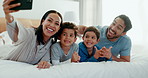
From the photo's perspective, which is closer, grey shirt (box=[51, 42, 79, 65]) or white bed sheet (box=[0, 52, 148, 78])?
white bed sheet (box=[0, 52, 148, 78])

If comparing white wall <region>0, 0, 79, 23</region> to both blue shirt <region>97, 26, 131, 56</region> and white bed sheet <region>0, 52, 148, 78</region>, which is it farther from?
white bed sheet <region>0, 52, 148, 78</region>

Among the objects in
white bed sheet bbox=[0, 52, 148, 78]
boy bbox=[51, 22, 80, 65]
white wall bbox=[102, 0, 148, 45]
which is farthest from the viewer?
white wall bbox=[102, 0, 148, 45]

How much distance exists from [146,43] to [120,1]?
908mm

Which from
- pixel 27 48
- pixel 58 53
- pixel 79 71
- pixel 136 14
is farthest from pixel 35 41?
pixel 136 14

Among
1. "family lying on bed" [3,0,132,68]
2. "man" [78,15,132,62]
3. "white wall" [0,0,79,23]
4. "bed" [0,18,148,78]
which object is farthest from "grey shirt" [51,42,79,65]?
"white wall" [0,0,79,23]

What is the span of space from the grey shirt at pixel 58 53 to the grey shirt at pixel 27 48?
0.13ft

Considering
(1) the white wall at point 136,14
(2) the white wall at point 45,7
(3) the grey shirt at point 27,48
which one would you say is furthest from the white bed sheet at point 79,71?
(2) the white wall at point 45,7

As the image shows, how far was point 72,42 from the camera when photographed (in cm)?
137

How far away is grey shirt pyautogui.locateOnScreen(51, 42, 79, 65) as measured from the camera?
1256 millimetres

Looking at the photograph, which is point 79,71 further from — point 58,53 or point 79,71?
point 58,53

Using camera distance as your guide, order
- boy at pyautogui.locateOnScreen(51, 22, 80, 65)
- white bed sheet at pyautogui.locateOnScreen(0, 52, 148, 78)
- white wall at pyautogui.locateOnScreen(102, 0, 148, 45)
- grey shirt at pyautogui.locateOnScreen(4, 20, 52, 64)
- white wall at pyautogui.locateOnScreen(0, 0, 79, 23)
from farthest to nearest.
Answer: white wall at pyautogui.locateOnScreen(0, 0, 79, 23)
white wall at pyautogui.locateOnScreen(102, 0, 148, 45)
boy at pyautogui.locateOnScreen(51, 22, 80, 65)
grey shirt at pyautogui.locateOnScreen(4, 20, 52, 64)
white bed sheet at pyautogui.locateOnScreen(0, 52, 148, 78)

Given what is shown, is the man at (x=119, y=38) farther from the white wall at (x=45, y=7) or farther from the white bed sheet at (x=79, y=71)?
the white wall at (x=45, y=7)

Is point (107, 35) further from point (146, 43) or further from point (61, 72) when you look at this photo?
point (146, 43)

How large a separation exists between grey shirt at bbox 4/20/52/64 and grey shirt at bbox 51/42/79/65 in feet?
0.13
